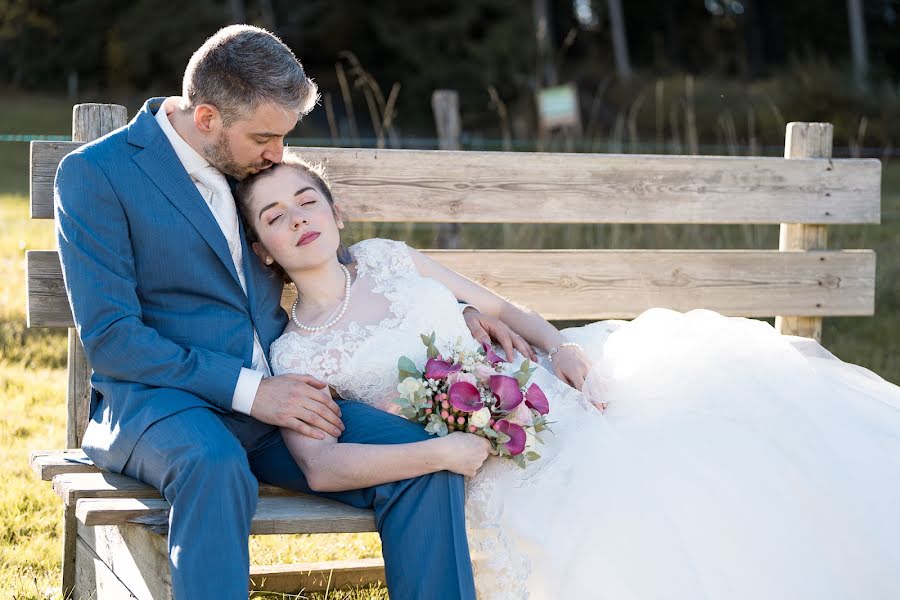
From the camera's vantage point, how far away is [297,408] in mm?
2834

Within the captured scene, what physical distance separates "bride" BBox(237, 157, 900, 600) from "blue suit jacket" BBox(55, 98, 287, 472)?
0.60 feet

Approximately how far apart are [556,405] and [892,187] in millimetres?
11933

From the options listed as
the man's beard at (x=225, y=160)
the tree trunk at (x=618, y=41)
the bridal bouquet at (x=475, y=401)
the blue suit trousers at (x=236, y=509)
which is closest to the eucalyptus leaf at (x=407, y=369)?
the bridal bouquet at (x=475, y=401)

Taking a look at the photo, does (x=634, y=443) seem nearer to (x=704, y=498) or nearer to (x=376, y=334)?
(x=704, y=498)

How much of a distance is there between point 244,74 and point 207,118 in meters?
0.18

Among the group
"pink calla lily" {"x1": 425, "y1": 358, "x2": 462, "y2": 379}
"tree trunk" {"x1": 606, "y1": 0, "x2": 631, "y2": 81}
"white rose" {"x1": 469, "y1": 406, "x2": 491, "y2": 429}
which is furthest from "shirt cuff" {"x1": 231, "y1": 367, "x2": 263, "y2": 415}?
"tree trunk" {"x1": 606, "y1": 0, "x2": 631, "y2": 81}

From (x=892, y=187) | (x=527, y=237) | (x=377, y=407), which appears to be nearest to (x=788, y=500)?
(x=377, y=407)

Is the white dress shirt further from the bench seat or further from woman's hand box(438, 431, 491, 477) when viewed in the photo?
woman's hand box(438, 431, 491, 477)

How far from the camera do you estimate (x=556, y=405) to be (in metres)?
3.09

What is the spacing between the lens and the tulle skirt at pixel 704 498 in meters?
2.56

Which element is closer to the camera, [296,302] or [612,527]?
[612,527]

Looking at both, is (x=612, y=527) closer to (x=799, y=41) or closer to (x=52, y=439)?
(x=52, y=439)

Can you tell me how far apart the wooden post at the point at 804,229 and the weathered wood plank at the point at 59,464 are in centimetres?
292

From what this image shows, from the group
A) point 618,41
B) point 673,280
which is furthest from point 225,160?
point 618,41
